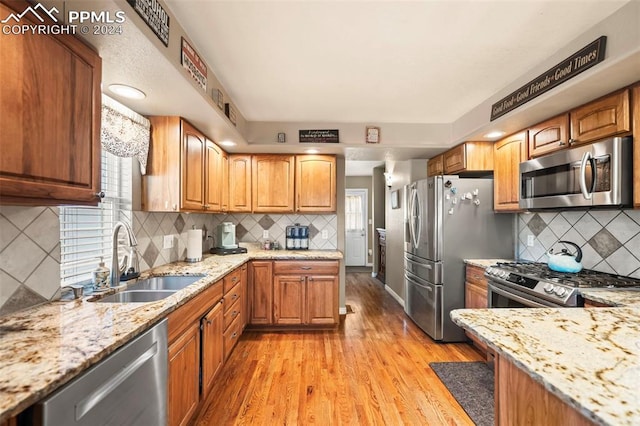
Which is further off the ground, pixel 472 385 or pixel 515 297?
pixel 515 297

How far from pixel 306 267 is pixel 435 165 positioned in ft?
7.09

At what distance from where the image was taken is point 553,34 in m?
1.77

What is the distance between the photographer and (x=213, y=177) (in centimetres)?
303

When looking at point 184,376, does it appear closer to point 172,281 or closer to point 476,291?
point 172,281

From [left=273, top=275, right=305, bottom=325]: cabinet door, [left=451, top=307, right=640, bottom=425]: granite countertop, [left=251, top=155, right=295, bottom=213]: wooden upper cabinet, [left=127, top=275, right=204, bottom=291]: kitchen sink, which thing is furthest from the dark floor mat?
[left=251, top=155, right=295, bottom=213]: wooden upper cabinet

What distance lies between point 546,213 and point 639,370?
239 cm

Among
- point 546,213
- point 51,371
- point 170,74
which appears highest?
point 170,74

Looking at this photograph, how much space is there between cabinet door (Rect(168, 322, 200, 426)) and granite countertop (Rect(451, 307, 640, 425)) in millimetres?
1433

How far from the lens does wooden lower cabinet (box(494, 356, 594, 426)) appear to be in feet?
2.49

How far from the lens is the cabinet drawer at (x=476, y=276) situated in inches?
108

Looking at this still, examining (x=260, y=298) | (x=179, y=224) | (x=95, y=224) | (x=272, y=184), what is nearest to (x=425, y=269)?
(x=260, y=298)

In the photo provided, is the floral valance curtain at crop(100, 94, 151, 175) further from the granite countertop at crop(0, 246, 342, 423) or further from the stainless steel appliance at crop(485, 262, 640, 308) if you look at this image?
the stainless steel appliance at crop(485, 262, 640, 308)

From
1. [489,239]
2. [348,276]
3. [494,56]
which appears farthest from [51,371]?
[348,276]

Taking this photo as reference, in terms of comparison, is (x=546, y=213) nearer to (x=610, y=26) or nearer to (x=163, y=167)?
(x=610, y=26)
